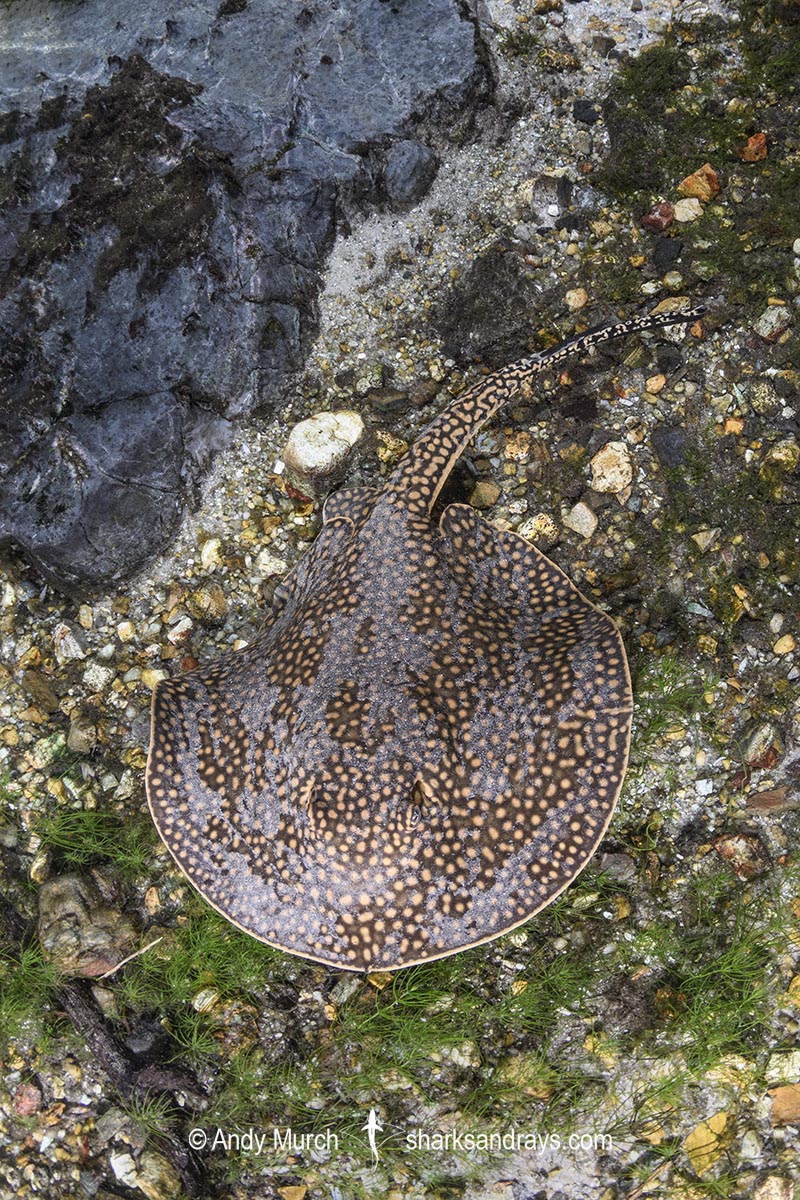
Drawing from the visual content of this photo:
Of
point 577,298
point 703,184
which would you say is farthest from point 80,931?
point 703,184

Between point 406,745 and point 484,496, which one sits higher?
point 484,496

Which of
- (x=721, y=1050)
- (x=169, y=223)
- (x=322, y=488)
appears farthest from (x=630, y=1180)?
(x=169, y=223)

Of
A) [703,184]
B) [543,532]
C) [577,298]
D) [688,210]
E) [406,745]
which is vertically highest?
[703,184]

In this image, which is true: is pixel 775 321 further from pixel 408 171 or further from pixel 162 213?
pixel 162 213

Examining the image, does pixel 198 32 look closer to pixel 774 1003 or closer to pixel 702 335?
pixel 702 335

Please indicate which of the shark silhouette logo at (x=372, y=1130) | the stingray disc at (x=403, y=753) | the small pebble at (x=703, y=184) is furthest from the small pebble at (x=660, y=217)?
the shark silhouette logo at (x=372, y=1130)

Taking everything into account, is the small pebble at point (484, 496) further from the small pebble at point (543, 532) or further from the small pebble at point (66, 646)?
the small pebble at point (66, 646)

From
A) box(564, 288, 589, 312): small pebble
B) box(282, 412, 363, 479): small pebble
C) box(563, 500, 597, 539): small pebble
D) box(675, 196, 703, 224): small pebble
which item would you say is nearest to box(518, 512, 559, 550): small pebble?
box(563, 500, 597, 539): small pebble

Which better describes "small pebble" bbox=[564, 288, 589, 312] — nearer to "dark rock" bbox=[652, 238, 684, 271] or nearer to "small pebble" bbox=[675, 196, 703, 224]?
"dark rock" bbox=[652, 238, 684, 271]
